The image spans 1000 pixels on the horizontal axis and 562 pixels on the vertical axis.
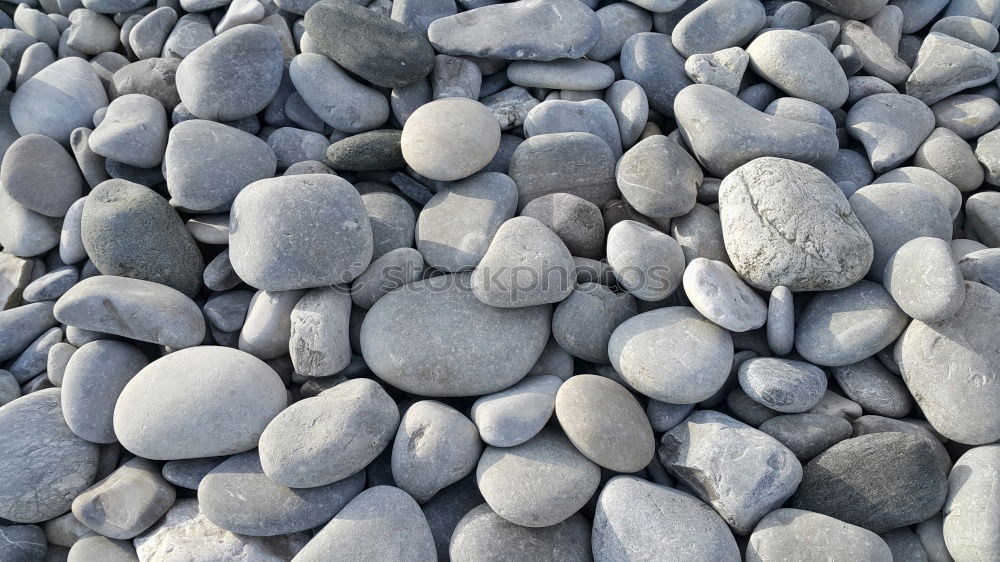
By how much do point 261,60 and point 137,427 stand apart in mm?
1492

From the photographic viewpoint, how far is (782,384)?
1912 millimetres

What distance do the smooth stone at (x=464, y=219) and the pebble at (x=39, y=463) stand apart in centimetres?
129

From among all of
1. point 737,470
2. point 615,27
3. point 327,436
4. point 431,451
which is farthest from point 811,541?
point 615,27

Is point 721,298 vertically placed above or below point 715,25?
below

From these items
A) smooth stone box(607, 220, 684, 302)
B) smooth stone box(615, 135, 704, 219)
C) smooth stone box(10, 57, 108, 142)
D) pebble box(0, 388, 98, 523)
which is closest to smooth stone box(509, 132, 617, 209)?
smooth stone box(615, 135, 704, 219)

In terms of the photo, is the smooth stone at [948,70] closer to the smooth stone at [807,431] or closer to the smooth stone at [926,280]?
the smooth stone at [926,280]

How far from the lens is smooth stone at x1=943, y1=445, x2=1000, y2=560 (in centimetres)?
173

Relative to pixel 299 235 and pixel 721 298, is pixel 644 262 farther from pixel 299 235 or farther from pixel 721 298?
pixel 299 235

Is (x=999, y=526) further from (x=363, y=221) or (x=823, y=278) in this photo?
(x=363, y=221)

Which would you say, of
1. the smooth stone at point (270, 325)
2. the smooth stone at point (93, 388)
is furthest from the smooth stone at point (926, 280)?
the smooth stone at point (93, 388)

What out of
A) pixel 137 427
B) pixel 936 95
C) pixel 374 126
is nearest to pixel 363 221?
pixel 374 126

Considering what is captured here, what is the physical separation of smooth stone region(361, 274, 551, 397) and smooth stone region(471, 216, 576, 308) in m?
0.07

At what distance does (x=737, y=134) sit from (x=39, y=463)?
262 centimetres

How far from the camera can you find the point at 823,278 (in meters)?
2.04
